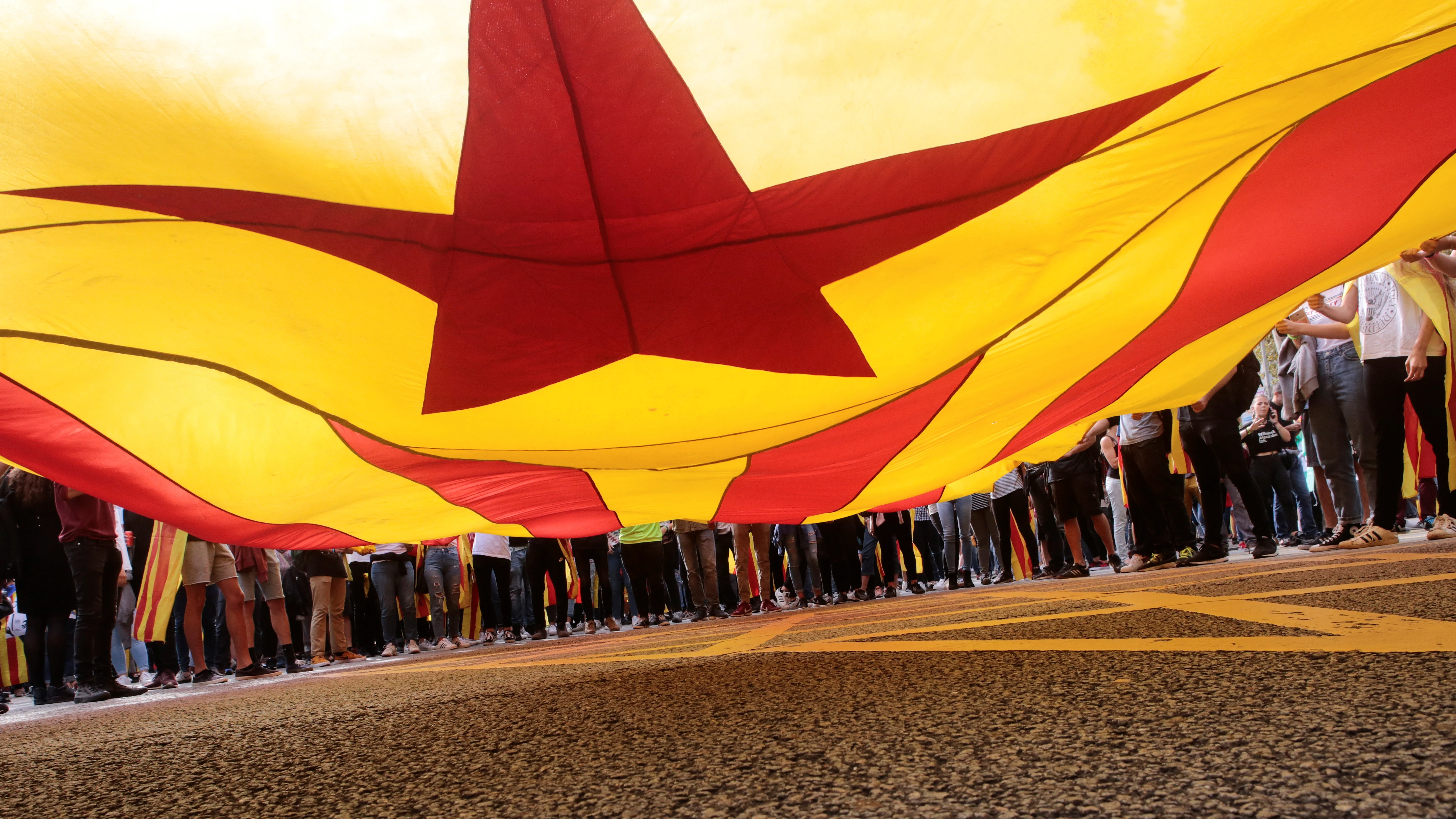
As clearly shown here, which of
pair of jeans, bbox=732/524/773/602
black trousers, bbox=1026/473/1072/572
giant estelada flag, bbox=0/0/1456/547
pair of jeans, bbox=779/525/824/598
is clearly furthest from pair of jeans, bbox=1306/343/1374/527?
pair of jeans, bbox=779/525/824/598

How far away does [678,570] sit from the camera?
1636cm

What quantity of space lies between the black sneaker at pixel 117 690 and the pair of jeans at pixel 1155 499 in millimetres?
8070

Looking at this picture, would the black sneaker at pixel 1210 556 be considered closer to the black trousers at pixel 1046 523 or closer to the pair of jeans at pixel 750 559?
the black trousers at pixel 1046 523

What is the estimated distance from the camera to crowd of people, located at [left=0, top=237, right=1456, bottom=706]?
5496mm

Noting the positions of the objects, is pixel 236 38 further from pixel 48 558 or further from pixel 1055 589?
pixel 48 558

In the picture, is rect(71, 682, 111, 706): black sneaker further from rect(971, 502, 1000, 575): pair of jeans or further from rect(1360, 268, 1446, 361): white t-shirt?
rect(1360, 268, 1446, 361): white t-shirt

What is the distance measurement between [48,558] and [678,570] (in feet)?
37.1

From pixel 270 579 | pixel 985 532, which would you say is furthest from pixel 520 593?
pixel 985 532

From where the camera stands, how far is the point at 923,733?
54.9 inches

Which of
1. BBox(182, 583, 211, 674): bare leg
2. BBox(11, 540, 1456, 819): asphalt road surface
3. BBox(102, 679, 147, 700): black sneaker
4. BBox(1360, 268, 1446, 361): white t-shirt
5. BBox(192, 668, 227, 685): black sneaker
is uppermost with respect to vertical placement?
BBox(1360, 268, 1446, 361): white t-shirt

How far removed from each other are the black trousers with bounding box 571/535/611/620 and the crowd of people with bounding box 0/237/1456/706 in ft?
0.13

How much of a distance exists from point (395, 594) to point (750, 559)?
4220mm

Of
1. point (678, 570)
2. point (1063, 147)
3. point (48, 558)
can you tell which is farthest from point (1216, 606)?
point (678, 570)

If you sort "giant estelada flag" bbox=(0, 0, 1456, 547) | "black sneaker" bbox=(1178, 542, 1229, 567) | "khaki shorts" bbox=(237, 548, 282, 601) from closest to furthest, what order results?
"giant estelada flag" bbox=(0, 0, 1456, 547) < "black sneaker" bbox=(1178, 542, 1229, 567) < "khaki shorts" bbox=(237, 548, 282, 601)
